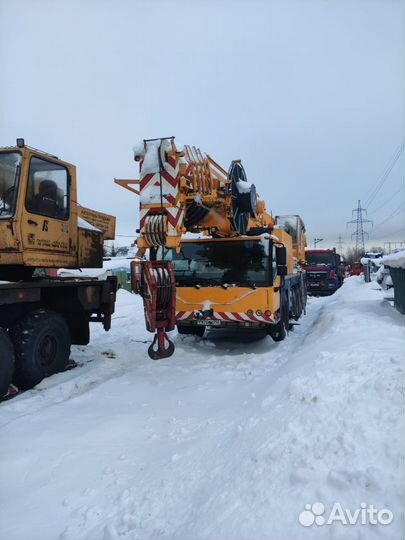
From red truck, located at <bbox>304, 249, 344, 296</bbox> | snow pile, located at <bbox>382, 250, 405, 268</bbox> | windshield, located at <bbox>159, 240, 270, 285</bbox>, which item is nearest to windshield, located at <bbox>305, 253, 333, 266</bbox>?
red truck, located at <bbox>304, 249, 344, 296</bbox>

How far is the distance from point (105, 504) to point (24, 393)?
9.83 feet

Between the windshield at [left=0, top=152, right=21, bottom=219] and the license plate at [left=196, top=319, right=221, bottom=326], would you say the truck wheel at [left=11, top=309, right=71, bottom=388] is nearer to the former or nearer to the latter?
the windshield at [left=0, top=152, right=21, bottom=219]

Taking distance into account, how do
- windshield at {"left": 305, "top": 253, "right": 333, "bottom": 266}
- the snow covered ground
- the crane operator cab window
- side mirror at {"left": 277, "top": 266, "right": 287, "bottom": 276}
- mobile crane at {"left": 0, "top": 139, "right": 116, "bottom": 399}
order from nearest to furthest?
the snow covered ground, mobile crane at {"left": 0, "top": 139, "right": 116, "bottom": 399}, the crane operator cab window, side mirror at {"left": 277, "top": 266, "right": 287, "bottom": 276}, windshield at {"left": 305, "top": 253, "right": 333, "bottom": 266}

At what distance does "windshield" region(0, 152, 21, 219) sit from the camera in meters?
5.38

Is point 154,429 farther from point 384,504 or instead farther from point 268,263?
point 268,263

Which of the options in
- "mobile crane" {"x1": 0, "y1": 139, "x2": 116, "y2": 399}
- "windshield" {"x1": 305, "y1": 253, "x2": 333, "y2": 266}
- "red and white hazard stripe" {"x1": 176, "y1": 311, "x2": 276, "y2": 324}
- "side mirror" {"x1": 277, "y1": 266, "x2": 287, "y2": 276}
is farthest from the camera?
"windshield" {"x1": 305, "y1": 253, "x2": 333, "y2": 266}

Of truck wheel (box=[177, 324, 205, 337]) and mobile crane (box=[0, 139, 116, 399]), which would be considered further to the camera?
truck wheel (box=[177, 324, 205, 337])

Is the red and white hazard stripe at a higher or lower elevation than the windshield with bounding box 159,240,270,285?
lower

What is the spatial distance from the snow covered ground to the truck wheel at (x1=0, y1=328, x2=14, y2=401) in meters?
0.26

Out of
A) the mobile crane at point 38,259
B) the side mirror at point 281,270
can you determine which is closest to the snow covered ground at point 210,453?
the mobile crane at point 38,259

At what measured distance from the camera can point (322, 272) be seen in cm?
2222

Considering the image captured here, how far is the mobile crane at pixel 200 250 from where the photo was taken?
6176 millimetres

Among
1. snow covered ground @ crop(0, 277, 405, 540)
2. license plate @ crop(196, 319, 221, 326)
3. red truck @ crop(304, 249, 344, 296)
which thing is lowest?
snow covered ground @ crop(0, 277, 405, 540)

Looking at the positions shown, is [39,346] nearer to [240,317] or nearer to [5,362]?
[5,362]
